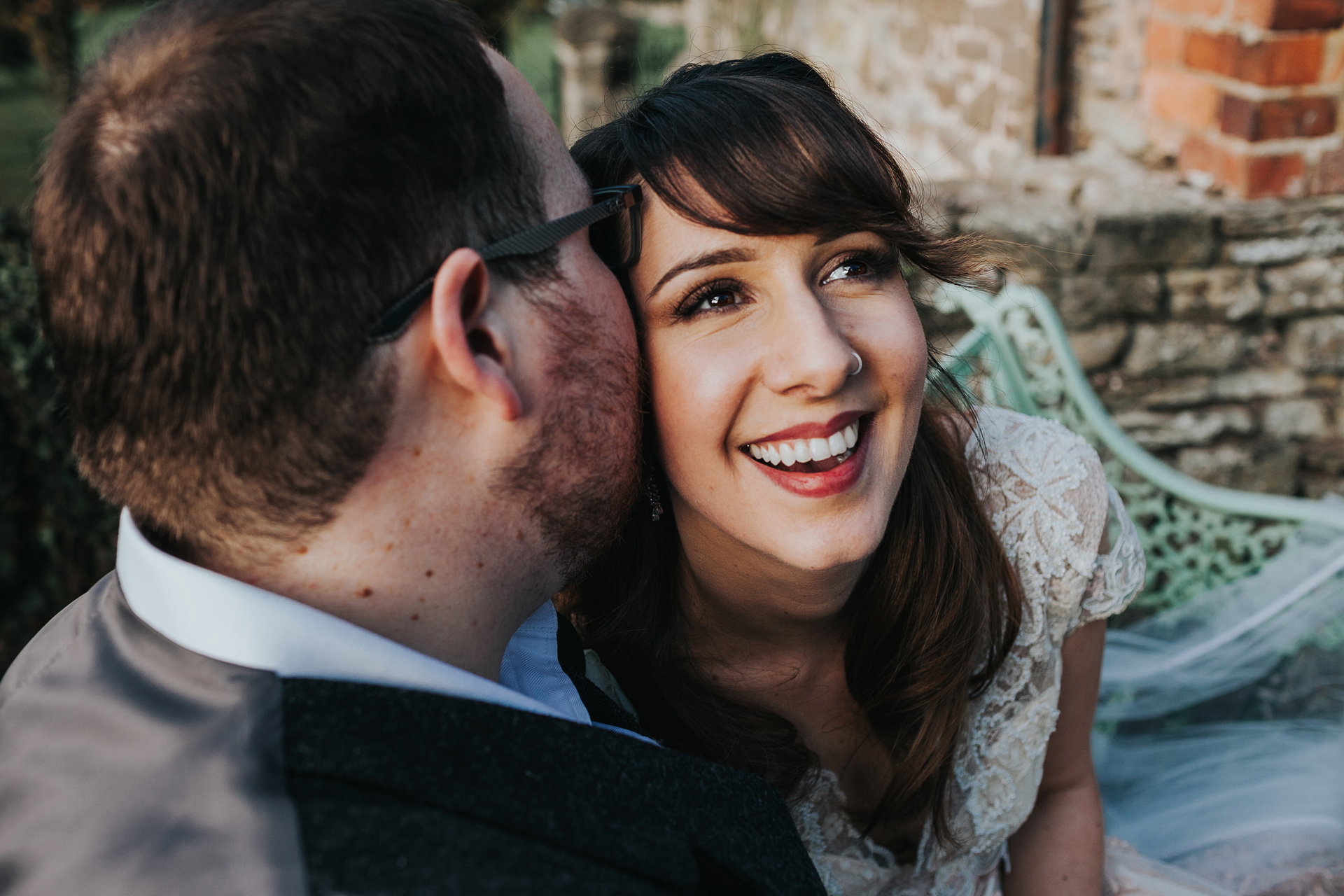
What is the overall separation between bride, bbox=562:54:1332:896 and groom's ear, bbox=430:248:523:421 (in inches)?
17.4

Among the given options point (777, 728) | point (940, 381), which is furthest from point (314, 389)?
point (940, 381)

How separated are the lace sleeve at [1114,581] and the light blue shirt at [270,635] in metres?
1.31

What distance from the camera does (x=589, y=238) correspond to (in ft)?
5.38

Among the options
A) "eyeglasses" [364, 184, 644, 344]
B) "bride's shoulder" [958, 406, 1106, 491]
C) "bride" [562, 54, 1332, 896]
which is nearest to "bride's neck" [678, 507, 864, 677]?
"bride" [562, 54, 1332, 896]

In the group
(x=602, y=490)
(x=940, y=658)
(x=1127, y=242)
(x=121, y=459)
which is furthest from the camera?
(x=1127, y=242)

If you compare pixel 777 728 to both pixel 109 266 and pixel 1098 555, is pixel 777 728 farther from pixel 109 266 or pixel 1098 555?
pixel 109 266

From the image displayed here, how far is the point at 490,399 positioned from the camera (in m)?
1.24

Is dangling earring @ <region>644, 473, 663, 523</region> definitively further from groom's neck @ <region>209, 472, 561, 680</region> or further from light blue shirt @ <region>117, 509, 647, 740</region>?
light blue shirt @ <region>117, 509, 647, 740</region>

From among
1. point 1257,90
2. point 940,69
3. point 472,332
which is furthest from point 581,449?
point 940,69

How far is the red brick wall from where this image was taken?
3.16m

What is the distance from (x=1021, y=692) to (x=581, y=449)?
1190mm

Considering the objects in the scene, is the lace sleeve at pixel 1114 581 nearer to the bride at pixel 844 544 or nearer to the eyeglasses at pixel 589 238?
the bride at pixel 844 544

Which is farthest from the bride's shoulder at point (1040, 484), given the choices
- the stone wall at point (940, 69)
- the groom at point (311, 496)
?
the stone wall at point (940, 69)

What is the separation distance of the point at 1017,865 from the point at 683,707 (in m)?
0.86
